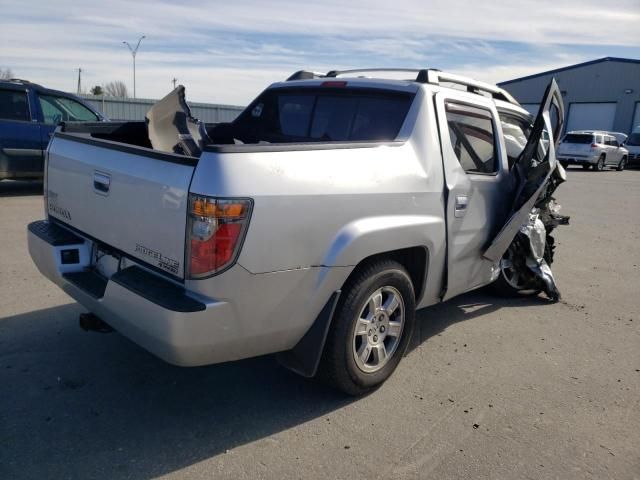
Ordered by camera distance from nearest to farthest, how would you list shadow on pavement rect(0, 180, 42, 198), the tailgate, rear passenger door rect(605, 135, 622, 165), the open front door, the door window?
1. the tailgate
2. the open front door
3. the door window
4. shadow on pavement rect(0, 180, 42, 198)
5. rear passenger door rect(605, 135, 622, 165)

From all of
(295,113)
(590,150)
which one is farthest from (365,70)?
(590,150)

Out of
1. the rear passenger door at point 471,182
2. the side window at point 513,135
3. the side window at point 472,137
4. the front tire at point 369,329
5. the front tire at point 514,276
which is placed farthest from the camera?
the front tire at point 514,276

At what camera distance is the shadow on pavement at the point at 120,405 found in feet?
8.98

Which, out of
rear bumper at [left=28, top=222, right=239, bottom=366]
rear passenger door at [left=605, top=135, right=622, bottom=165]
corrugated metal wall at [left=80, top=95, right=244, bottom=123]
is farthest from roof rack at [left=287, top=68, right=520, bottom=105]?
rear passenger door at [left=605, top=135, right=622, bottom=165]

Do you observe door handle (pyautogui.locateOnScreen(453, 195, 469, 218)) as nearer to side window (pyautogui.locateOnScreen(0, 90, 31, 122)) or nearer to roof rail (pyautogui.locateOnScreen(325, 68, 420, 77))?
roof rail (pyautogui.locateOnScreen(325, 68, 420, 77))

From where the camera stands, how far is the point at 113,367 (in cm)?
364

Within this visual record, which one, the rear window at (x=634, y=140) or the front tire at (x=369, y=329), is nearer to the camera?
the front tire at (x=369, y=329)

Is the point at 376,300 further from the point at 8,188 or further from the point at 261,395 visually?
the point at 8,188

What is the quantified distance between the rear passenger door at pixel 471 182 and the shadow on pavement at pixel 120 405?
2.59 ft

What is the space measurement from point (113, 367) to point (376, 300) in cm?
176

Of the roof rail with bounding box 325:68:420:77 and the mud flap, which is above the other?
the roof rail with bounding box 325:68:420:77

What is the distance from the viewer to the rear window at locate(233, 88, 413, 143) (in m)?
3.83

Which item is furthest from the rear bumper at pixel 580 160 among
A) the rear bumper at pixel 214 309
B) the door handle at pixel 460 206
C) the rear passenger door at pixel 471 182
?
the rear bumper at pixel 214 309

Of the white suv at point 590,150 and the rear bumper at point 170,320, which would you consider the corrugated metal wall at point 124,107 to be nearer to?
the white suv at point 590,150
